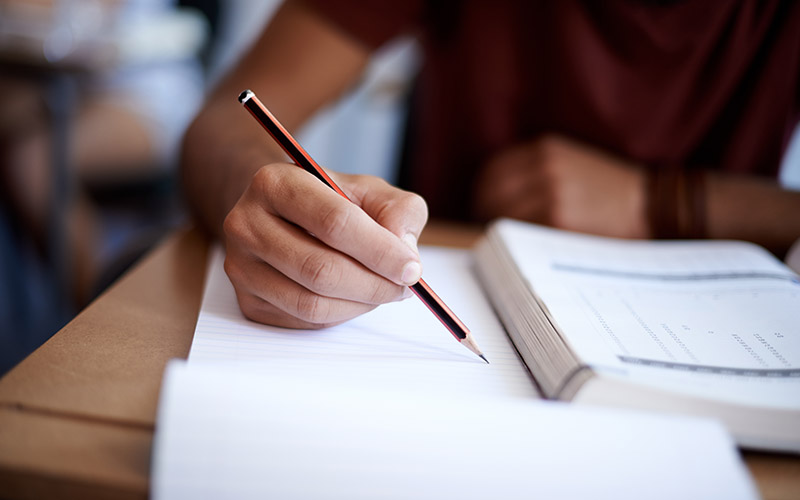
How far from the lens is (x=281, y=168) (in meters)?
0.39

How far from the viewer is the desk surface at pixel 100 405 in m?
0.27

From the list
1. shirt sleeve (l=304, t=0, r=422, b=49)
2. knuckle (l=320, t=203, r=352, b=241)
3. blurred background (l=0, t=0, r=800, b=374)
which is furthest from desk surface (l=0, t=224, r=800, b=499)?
blurred background (l=0, t=0, r=800, b=374)

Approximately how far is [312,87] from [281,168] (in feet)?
1.44

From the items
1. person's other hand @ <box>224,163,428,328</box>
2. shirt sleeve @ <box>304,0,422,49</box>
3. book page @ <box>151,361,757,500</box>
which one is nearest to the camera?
book page @ <box>151,361,757,500</box>

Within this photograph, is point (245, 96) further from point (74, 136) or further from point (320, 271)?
point (74, 136)

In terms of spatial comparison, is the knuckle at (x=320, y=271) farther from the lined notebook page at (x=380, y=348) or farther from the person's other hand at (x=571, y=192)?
the person's other hand at (x=571, y=192)

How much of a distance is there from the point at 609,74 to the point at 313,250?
598 mm

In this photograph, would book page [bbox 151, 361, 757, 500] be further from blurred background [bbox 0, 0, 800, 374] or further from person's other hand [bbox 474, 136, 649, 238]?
blurred background [bbox 0, 0, 800, 374]

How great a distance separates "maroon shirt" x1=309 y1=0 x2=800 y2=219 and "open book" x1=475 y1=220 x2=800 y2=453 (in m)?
0.27

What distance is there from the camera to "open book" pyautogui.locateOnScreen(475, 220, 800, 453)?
0.33 m

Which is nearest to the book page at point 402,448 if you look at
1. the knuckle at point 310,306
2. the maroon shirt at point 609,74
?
the knuckle at point 310,306

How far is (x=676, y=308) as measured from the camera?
0.45m

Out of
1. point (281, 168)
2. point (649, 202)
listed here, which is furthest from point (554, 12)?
point (281, 168)

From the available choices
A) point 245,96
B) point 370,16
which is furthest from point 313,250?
point 370,16
